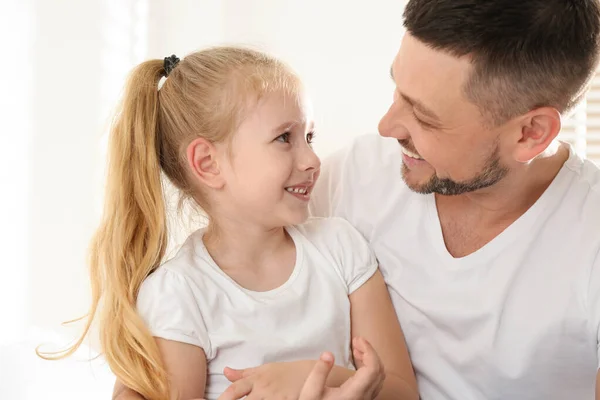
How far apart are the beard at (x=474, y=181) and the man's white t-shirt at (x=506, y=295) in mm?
100

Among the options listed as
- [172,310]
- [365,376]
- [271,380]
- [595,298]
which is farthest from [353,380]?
[595,298]

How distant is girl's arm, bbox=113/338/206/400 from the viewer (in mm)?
1637

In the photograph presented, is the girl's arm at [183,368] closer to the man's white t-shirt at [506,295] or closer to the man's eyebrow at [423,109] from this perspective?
the man's white t-shirt at [506,295]

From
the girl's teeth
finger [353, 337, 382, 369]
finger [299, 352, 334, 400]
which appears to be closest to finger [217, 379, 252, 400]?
finger [299, 352, 334, 400]

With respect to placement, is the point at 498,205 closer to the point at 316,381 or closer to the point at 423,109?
the point at 423,109

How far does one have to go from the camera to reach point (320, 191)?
207cm

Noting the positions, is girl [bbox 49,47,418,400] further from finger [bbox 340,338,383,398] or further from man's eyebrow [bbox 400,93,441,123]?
man's eyebrow [bbox 400,93,441,123]

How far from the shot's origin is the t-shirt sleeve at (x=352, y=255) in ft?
6.07

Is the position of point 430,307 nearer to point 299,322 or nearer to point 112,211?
point 299,322

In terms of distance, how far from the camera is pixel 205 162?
183cm

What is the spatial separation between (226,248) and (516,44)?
74 cm

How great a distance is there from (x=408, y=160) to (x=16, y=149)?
45.7 inches

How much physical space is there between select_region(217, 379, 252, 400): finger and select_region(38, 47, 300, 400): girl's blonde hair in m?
0.36

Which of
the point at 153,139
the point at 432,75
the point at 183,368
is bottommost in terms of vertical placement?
the point at 183,368
